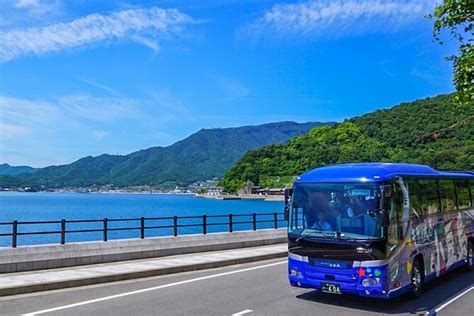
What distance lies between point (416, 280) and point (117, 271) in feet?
23.5

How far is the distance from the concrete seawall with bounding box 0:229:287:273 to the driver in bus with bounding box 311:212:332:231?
281 inches

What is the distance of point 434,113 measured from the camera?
9062 cm

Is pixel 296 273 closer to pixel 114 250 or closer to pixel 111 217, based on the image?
pixel 114 250

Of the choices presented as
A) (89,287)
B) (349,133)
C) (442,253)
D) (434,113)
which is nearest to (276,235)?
(442,253)

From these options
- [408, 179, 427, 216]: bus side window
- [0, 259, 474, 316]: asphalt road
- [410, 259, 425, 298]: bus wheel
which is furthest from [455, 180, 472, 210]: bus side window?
[410, 259, 425, 298]: bus wheel

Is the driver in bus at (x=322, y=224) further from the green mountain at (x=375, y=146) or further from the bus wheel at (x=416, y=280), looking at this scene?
the green mountain at (x=375, y=146)

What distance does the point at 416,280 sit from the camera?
34.7 feet

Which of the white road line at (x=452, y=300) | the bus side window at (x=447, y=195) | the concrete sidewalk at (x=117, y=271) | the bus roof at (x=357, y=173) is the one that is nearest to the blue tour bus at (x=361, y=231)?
the bus roof at (x=357, y=173)

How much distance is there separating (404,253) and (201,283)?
4.78 m

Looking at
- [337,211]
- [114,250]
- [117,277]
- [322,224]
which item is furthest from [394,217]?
[114,250]

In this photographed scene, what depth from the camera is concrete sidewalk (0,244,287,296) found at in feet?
35.6

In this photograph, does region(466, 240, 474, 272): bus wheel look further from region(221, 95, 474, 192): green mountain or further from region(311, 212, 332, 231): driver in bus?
region(221, 95, 474, 192): green mountain

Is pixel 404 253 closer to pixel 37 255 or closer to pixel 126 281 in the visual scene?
pixel 126 281

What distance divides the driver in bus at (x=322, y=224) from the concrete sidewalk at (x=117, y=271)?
201 inches
